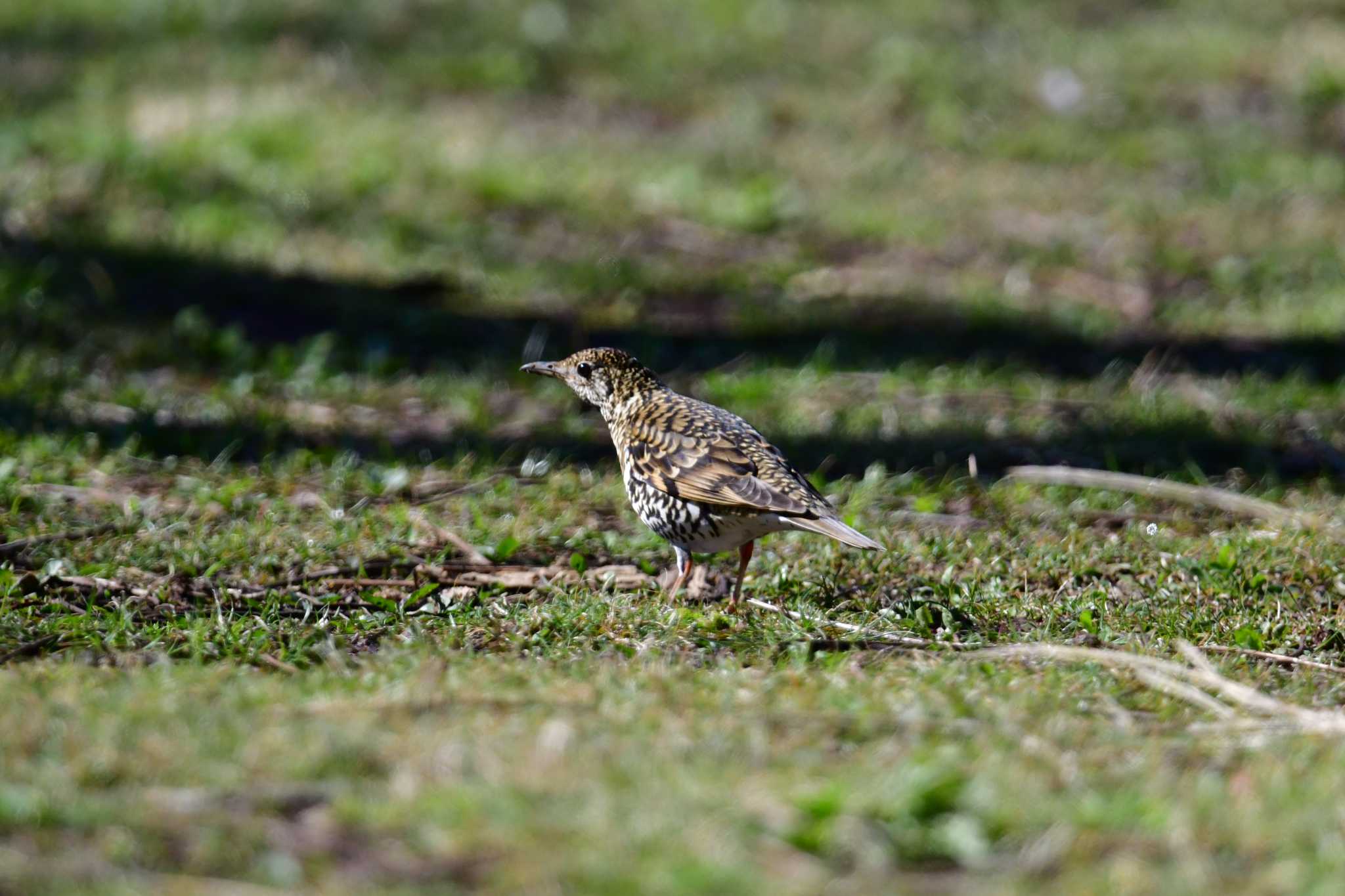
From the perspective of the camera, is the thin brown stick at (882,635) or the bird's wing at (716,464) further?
the bird's wing at (716,464)

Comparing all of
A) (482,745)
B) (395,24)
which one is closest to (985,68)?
(395,24)

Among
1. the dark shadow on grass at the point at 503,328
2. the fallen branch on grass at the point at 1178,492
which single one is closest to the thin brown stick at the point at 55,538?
the dark shadow on grass at the point at 503,328

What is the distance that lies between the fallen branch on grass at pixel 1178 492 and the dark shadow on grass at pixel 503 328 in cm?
256

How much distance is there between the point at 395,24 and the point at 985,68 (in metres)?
5.71

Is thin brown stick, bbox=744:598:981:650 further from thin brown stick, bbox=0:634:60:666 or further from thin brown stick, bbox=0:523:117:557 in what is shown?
thin brown stick, bbox=0:523:117:557

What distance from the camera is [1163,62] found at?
51.4 feet

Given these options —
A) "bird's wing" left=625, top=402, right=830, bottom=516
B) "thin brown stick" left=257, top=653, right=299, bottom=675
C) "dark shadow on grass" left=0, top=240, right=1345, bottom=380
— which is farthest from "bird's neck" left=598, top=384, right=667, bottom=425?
"dark shadow on grass" left=0, top=240, right=1345, bottom=380

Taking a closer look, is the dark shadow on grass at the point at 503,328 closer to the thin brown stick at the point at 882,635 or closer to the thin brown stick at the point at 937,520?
the thin brown stick at the point at 937,520

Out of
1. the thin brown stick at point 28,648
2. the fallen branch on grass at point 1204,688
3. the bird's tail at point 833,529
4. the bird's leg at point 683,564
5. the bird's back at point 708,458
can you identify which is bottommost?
the bird's leg at point 683,564

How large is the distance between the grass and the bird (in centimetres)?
29

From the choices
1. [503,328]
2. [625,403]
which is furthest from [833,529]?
[503,328]

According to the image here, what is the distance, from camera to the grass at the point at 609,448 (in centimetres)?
377

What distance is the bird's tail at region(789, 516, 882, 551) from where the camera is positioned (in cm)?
573

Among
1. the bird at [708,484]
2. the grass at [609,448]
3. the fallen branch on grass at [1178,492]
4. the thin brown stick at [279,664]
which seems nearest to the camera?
the grass at [609,448]
